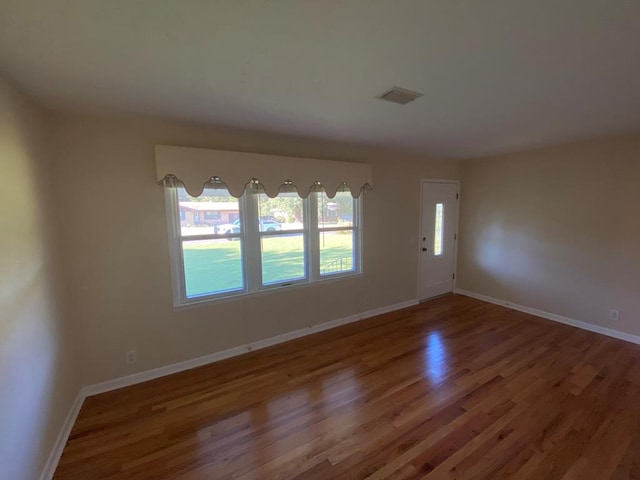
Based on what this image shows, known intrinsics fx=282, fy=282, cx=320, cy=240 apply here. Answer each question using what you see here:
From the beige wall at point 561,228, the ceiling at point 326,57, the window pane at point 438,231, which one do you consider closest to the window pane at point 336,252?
the ceiling at point 326,57

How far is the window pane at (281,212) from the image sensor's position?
3.13 meters

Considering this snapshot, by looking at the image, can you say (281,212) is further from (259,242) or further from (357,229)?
(357,229)

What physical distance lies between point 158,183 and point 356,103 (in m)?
1.85

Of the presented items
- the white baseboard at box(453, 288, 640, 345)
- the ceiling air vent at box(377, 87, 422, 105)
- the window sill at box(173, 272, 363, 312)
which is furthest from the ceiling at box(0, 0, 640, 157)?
the white baseboard at box(453, 288, 640, 345)

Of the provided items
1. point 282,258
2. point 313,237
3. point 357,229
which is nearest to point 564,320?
point 357,229

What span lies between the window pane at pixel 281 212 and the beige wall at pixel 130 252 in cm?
51

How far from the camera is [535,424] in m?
2.03

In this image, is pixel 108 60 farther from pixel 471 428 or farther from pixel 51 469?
pixel 471 428

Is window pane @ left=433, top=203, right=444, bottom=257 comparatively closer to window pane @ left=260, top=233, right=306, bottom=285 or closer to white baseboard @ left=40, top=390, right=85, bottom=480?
window pane @ left=260, top=233, right=306, bottom=285

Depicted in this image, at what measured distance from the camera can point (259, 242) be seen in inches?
123

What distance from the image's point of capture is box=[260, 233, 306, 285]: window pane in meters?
Result: 3.21

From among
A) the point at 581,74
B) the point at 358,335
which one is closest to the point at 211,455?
the point at 358,335

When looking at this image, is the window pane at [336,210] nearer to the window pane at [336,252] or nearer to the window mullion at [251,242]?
the window pane at [336,252]

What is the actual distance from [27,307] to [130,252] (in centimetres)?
89
